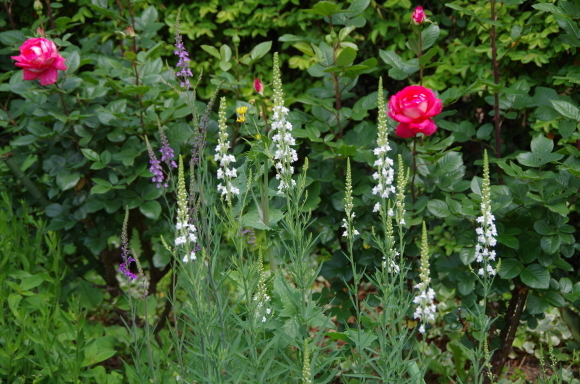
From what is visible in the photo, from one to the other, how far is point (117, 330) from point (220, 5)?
2158 millimetres

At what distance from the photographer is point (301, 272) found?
190 centimetres

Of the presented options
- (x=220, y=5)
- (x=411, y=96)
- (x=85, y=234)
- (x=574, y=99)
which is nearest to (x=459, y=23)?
(x=574, y=99)

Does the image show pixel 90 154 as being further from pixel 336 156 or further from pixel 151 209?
pixel 336 156

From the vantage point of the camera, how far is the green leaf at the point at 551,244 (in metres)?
2.48

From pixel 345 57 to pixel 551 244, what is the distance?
1163 mm

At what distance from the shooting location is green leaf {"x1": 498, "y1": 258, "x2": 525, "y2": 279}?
2559 millimetres

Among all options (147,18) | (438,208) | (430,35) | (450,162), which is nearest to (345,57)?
(430,35)

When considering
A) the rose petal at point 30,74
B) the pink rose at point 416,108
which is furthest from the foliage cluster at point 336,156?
the pink rose at point 416,108

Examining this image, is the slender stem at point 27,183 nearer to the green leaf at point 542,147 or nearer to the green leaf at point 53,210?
the green leaf at point 53,210

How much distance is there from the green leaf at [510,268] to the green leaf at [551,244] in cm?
14

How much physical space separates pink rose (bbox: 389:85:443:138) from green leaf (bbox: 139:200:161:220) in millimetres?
1223

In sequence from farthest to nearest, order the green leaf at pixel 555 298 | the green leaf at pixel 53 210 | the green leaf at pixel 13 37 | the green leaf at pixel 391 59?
the green leaf at pixel 13 37, the green leaf at pixel 53 210, the green leaf at pixel 391 59, the green leaf at pixel 555 298

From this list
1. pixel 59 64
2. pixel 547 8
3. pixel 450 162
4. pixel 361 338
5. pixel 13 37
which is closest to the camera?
pixel 361 338

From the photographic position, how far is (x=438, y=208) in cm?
263
